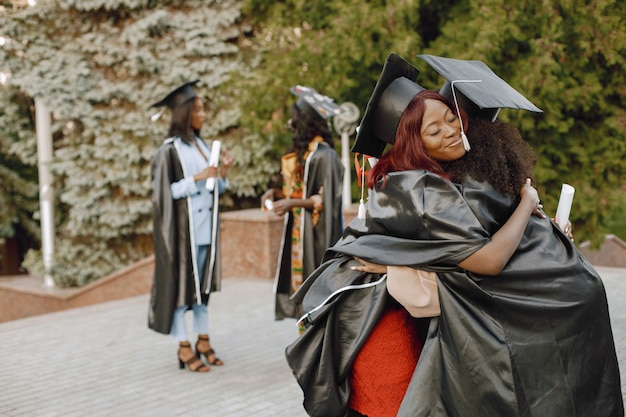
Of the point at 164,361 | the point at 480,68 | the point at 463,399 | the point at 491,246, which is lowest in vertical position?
the point at 164,361

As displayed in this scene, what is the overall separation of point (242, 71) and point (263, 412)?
8655 mm

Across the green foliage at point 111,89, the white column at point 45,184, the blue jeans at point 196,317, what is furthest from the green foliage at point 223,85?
the blue jeans at point 196,317

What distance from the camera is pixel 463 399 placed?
276 centimetres

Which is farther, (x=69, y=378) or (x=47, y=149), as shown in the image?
(x=47, y=149)

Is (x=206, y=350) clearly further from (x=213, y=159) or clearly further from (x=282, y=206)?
(x=213, y=159)

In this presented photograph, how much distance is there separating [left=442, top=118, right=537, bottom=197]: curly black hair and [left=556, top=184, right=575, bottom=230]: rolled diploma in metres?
0.29

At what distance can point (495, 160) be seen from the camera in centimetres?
294

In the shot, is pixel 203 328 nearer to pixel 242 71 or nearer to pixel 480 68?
pixel 480 68

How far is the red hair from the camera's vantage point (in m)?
2.92

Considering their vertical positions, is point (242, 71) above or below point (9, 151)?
above

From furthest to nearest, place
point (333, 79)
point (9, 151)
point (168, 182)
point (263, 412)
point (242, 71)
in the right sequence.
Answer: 1. point (9, 151)
2. point (242, 71)
3. point (333, 79)
4. point (168, 182)
5. point (263, 412)

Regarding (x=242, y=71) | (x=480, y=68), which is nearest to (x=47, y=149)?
(x=242, y=71)

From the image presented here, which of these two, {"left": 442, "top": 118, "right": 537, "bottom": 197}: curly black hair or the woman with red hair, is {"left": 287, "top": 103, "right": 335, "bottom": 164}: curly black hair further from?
{"left": 442, "top": 118, "right": 537, "bottom": 197}: curly black hair

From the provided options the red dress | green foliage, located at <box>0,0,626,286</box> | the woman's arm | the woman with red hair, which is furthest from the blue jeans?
green foliage, located at <box>0,0,626,286</box>
